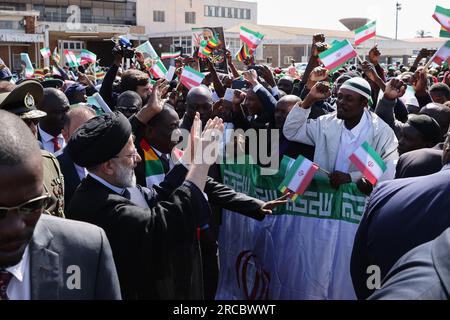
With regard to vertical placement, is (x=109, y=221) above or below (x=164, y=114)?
below

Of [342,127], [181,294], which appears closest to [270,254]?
[342,127]

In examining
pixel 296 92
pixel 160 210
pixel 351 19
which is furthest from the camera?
pixel 351 19

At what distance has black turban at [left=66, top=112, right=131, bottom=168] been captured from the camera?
2656 mm

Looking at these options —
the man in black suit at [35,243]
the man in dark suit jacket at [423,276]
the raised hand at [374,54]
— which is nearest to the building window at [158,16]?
the raised hand at [374,54]

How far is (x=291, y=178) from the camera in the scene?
13.8 ft

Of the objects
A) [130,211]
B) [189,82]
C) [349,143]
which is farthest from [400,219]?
[189,82]

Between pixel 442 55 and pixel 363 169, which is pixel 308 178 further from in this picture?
pixel 442 55

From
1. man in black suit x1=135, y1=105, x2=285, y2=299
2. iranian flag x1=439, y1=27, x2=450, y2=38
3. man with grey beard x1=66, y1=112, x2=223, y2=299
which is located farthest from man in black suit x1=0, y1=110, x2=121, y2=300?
iranian flag x1=439, y1=27, x2=450, y2=38

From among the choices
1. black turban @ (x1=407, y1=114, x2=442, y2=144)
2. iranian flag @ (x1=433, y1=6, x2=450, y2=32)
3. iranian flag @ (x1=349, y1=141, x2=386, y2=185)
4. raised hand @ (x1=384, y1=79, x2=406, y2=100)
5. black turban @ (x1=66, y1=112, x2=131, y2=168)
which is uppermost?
iranian flag @ (x1=433, y1=6, x2=450, y2=32)

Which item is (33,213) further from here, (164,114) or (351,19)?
(351,19)

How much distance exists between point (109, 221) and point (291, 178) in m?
2.02

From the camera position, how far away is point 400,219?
2438mm

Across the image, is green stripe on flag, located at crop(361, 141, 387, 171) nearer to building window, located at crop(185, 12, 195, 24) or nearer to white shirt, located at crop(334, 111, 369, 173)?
white shirt, located at crop(334, 111, 369, 173)
